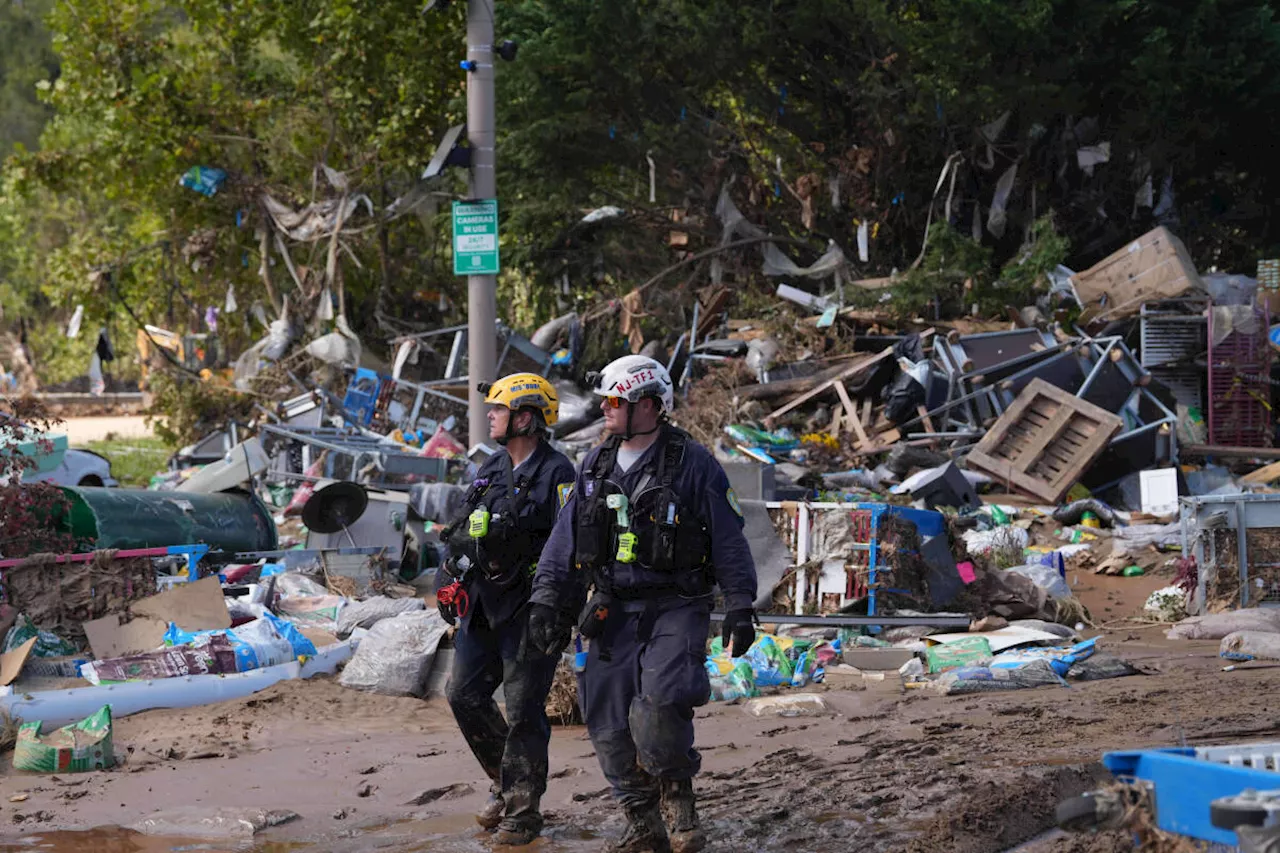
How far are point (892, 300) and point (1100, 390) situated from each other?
3.44 m

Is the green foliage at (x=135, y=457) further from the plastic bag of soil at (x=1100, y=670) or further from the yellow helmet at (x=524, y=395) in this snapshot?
the yellow helmet at (x=524, y=395)

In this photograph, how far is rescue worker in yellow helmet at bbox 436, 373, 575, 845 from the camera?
5.48 metres

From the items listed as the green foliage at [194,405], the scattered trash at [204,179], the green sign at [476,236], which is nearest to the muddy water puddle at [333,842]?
the green sign at [476,236]

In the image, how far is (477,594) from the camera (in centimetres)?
→ 560

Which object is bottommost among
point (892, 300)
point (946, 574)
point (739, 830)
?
point (739, 830)

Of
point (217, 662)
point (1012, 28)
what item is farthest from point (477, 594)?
point (1012, 28)

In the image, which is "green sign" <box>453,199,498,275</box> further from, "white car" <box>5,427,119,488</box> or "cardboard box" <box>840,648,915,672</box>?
"cardboard box" <box>840,648,915,672</box>

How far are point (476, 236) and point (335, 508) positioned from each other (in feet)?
9.12

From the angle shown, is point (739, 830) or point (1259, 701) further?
point (1259, 701)

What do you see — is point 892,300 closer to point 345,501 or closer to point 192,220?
point 345,501

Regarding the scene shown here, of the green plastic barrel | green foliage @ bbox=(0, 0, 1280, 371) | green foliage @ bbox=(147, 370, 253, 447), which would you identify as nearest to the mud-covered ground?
the green plastic barrel

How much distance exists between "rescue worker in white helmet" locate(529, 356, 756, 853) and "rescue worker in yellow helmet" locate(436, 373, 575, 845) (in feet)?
1.08

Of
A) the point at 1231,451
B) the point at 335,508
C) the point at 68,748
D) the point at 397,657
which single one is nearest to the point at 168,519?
the point at 335,508

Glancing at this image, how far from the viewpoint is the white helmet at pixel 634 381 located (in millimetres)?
5195
